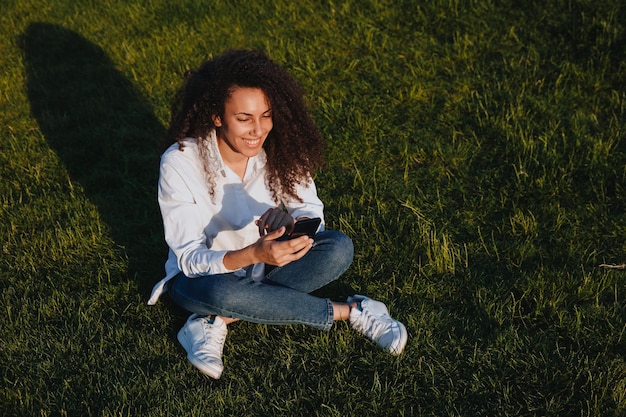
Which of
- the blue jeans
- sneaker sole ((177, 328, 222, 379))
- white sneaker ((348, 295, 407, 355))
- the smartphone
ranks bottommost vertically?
white sneaker ((348, 295, 407, 355))

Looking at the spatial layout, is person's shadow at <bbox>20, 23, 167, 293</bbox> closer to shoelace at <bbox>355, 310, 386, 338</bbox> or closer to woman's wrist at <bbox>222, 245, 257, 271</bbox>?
woman's wrist at <bbox>222, 245, 257, 271</bbox>

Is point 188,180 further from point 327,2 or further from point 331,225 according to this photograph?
point 327,2

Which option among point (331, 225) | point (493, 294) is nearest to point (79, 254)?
point (331, 225)

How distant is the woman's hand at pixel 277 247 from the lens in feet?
10.7

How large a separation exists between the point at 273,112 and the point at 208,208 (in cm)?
63

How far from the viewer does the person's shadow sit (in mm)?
4789

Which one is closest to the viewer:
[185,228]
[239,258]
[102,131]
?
[239,258]

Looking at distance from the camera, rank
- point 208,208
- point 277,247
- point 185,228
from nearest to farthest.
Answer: point 277,247 < point 185,228 < point 208,208

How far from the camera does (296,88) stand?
3.96m

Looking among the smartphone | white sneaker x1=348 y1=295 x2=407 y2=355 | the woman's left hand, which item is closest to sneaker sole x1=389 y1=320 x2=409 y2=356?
white sneaker x1=348 y1=295 x2=407 y2=355

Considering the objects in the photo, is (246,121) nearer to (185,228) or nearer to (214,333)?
(185,228)

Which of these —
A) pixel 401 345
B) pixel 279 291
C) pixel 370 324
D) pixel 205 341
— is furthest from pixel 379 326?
pixel 205 341

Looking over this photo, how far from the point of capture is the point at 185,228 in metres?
3.51

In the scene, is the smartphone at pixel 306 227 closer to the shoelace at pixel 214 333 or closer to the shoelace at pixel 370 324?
the shoelace at pixel 370 324
